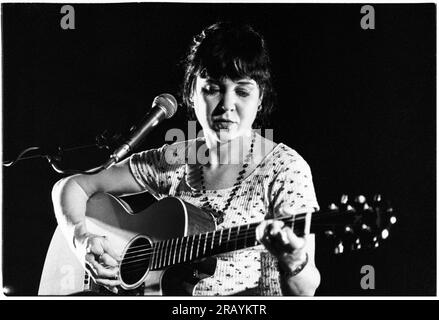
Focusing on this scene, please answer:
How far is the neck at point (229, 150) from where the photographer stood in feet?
6.59

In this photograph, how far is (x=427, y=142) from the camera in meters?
2.02

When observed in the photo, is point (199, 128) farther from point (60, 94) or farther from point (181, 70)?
point (60, 94)

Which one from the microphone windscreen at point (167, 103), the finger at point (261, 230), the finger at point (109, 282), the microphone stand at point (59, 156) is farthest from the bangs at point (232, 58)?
the finger at point (109, 282)

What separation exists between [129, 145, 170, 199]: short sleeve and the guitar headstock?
60 centimetres

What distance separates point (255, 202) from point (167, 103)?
18.1 inches

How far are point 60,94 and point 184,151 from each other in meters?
0.49

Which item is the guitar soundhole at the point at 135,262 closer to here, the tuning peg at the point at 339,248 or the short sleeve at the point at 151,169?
the short sleeve at the point at 151,169

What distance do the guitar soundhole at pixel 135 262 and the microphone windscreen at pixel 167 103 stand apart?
17.5 inches

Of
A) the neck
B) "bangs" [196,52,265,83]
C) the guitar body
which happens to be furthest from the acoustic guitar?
"bangs" [196,52,265,83]

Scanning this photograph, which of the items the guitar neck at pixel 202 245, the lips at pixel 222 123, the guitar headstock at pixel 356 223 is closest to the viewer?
the guitar headstock at pixel 356 223

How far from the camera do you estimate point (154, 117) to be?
2.06m

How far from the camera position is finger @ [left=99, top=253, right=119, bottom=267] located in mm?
1959

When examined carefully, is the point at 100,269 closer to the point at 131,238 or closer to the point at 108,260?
the point at 108,260

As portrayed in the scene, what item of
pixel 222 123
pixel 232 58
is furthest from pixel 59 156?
pixel 232 58
